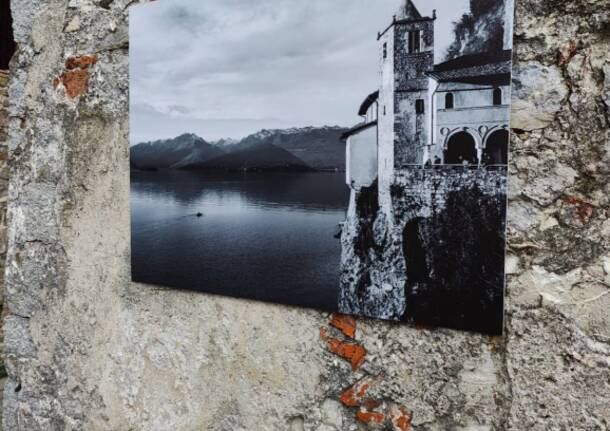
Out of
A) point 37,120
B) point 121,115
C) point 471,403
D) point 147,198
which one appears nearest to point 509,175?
point 471,403

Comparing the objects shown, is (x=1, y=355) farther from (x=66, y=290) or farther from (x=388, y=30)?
(x=388, y=30)

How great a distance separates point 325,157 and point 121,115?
0.87 meters

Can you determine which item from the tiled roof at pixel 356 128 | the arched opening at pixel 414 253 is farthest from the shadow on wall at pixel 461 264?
the tiled roof at pixel 356 128

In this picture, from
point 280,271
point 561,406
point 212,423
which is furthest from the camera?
point 212,423

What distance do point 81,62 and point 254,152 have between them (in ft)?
2.79

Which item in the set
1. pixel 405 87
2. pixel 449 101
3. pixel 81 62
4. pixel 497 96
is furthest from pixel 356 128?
pixel 81 62

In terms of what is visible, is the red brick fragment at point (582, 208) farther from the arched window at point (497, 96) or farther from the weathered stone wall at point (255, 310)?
the arched window at point (497, 96)

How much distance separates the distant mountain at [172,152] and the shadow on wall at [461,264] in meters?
0.95

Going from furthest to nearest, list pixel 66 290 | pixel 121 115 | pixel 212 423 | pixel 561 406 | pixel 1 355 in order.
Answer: pixel 1 355, pixel 66 290, pixel 121 115, pixel 212 423, pixel 561 406

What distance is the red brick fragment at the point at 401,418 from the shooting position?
143 centimetres

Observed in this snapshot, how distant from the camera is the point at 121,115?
1.92 m

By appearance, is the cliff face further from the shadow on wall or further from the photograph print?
the shadow on wall

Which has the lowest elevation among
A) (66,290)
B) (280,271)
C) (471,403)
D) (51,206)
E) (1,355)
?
(1,355)

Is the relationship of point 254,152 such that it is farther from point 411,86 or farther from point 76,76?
point 76,76
